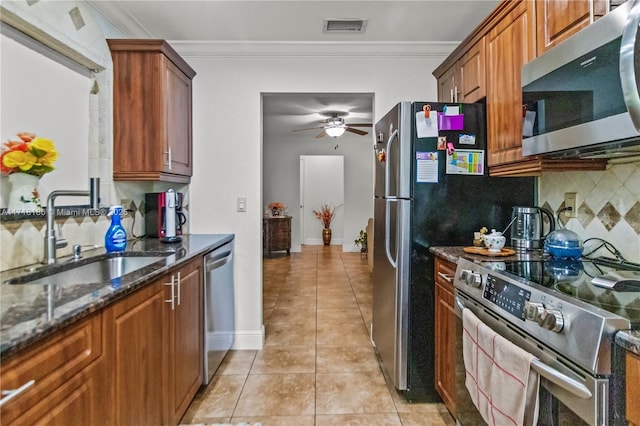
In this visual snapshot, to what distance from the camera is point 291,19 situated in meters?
2.38

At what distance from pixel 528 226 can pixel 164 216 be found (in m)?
2.31

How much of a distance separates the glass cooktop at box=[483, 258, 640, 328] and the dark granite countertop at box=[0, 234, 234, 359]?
1.41m

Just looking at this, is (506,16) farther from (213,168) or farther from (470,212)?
(213,168)

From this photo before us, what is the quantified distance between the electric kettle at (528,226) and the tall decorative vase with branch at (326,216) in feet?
21.1

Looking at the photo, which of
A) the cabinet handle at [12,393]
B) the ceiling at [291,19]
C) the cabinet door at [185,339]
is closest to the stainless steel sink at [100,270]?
the cabinet door at [185,339]

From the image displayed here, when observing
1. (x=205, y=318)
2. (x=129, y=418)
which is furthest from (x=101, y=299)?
(x=205, y=318)

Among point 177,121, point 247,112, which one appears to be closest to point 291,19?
point 247,112

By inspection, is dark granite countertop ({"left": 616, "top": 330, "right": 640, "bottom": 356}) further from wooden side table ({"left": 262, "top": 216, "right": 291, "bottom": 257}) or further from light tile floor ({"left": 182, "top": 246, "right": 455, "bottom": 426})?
wooden side table ({"left": 262, "top": 216, "right": 291, "bottom": 257})

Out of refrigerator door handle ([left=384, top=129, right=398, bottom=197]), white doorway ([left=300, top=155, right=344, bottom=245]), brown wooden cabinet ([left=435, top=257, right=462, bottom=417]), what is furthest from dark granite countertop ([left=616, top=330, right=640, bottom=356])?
white doorway ([left=300, top=155, right=344, bottom=245])

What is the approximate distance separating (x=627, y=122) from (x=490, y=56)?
113cm

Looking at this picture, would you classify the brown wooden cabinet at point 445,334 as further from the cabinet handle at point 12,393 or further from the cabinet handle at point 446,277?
the cabinet handle at point 12,393

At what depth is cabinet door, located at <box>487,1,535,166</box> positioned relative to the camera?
1664mm

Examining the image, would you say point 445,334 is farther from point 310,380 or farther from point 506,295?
point 310,380

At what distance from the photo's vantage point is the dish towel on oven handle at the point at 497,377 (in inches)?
41.3
